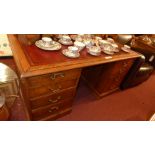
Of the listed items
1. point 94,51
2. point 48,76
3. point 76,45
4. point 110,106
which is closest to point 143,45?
point 110,106

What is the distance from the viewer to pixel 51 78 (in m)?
0.98

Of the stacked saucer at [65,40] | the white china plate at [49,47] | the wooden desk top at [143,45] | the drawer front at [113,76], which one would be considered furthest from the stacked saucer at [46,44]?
the wooden desk top at [143,45]

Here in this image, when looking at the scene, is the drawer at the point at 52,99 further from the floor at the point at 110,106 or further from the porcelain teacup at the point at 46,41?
the porcelain teacup at the point at 46,41

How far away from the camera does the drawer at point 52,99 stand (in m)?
1.08

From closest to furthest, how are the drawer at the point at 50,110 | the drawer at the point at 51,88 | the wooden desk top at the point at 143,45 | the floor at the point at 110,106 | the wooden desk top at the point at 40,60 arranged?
1. the wooden desk top at the point at 40,60
2. the drawer at the point at 51,88
3. the drawer at the point at 50,110
4. the floor at the point at 110,106
5. the wooden desk top at the point at 143,45

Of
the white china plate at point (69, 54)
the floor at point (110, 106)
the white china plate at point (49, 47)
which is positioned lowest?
the floor at point (110, 106)

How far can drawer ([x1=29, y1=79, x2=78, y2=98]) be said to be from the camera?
99 cm

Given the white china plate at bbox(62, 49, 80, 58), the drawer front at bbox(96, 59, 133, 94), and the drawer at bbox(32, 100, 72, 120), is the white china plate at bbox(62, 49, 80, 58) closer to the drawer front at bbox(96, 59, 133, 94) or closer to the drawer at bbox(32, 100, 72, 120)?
the drawer at bbox(32, 100, 72, 120)

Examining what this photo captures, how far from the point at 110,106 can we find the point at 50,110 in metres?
0.81

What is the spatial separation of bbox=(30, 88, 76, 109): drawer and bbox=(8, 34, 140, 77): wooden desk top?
0.97 ft

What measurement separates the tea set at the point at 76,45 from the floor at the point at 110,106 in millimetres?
690
